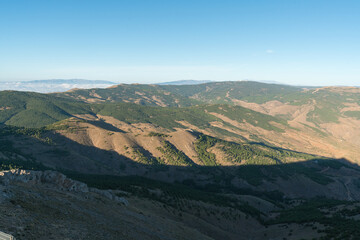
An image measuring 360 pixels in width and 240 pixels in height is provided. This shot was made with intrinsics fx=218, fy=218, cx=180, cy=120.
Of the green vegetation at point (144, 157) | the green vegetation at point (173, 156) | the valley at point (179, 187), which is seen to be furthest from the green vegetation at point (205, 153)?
the green vegetation at point (144, 157)

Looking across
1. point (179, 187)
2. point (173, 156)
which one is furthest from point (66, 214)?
point (173, 156)

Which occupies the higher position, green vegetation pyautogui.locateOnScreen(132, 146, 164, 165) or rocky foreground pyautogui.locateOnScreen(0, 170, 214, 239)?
rocky foreground pyautogui.locateOnScreen(0, 170, 214, 239)

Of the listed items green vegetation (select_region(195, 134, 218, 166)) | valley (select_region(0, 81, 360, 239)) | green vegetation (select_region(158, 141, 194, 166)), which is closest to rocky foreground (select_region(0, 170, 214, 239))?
valley (select_region(0, 81, 360, 239))

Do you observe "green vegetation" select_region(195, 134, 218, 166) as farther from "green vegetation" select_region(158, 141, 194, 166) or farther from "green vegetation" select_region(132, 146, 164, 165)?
"green vegetation" select_region(132, 146, 164, 165)

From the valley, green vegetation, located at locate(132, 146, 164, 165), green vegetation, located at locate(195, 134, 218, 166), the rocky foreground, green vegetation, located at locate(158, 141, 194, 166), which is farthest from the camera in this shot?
green vegetation, located at locate(195, 134, 218, 166)

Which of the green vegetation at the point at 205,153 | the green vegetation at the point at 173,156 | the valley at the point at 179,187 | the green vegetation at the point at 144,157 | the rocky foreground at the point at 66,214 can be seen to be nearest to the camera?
the rocky foreground at the point at 66,214

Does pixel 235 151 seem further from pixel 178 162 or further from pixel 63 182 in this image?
pixel 63 182

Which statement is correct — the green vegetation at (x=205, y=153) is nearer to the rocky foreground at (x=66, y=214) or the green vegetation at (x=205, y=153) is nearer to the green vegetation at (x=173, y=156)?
the green vegetation at (x=173, y=156)

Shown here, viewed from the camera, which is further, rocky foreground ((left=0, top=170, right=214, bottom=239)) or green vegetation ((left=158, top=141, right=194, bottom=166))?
green vegetation ((left=158, top=141, right=194, bottom=166))

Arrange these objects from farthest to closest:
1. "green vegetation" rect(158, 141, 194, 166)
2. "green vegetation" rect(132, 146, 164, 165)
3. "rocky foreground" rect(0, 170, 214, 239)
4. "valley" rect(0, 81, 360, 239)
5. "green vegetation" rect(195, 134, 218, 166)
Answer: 1. "green vegetation" rect(195, 134, 218, 166)
2. "green vegetation" rect(158, 141, 194, 166)
3. "green vegetation" rect(132, 146, 164, 165)
4. "valley" rect(0, 81, 360, 239)
5. "rocky foreground" rect(0, 170, 214, 239)

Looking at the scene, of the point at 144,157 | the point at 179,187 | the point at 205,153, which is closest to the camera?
the point at 179,187

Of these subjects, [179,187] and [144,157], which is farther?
[144,157]

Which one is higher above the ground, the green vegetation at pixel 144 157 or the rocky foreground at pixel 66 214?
the rocky foreground at pixel 66 214

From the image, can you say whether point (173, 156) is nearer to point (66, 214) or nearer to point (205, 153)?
point (205, 153)
